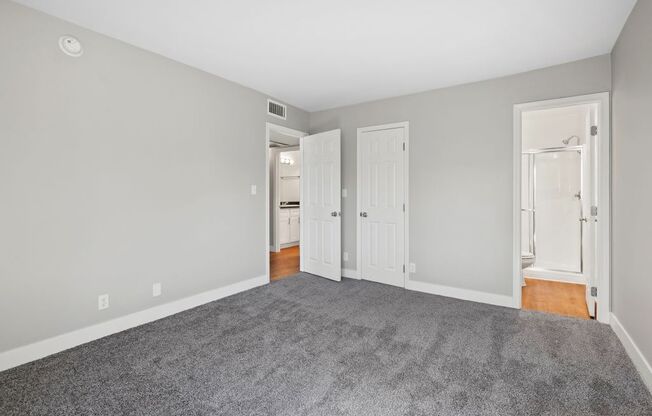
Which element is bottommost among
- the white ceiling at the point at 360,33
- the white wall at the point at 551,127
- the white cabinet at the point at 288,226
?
the white cabinet at the point at 288,226

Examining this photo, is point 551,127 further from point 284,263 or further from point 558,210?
point 284,263

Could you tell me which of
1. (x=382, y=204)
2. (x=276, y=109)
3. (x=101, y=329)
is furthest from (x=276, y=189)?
(x=101, y=329)

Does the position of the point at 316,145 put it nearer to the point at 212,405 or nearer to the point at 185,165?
the point at 185,165

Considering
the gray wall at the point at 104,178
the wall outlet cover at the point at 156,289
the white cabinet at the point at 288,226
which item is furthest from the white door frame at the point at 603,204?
the white cabinet at the point at 288,226

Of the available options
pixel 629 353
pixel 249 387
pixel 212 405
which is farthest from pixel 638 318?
pixel 212 405

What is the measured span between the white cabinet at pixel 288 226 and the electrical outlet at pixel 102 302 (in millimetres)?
4108

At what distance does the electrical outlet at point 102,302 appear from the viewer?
8.16ft

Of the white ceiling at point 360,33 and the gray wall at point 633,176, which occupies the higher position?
the white ceiling at point 360,33

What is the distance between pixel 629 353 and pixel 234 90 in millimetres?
4290

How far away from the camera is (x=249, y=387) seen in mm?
1846

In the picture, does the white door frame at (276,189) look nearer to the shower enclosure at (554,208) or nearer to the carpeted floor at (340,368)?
the carpeted floor at (340,368)

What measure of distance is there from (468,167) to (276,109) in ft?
8.33

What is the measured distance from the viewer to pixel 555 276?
436 centimetres

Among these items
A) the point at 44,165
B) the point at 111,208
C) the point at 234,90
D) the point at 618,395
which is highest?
the point at 234,90
